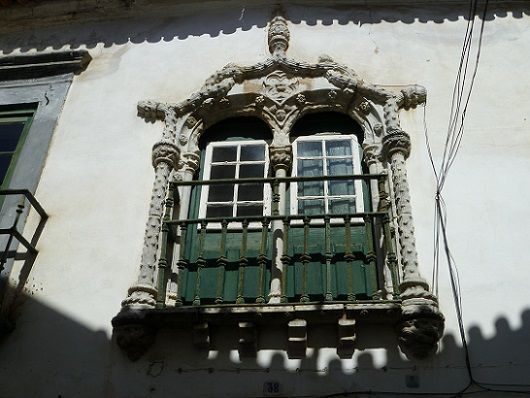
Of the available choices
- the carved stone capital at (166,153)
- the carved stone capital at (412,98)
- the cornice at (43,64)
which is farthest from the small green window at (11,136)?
the carved stone capital at (412,98)

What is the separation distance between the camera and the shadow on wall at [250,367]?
14.1 ft

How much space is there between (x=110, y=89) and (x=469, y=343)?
4363 millimetres

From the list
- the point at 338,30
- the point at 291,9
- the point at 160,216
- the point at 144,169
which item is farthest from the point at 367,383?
the point at 291,9

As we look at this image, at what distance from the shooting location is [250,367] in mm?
4461

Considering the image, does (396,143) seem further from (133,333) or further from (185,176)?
(133,333)

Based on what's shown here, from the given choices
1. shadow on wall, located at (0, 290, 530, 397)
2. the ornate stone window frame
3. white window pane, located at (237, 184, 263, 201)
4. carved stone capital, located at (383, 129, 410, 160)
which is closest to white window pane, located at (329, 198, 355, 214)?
the ornate stone window frame

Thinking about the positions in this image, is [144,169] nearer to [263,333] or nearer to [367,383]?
[263,333]

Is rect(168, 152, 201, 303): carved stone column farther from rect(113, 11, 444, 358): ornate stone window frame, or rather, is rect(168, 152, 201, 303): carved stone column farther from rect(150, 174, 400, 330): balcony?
rect(150, 174, 400, 330): balcony

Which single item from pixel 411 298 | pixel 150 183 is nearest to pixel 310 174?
pixel 150 183

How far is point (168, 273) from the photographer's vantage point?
16.7 feet

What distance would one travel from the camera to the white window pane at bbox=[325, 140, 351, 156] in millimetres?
5902

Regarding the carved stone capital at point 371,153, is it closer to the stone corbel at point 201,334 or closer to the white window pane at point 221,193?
the white window pane at point 221,193

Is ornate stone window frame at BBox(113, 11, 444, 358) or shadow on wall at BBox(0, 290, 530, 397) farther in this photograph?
ornate stone window frame at BBox(113, 11, 444, 358)

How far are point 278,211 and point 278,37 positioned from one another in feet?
8.06
